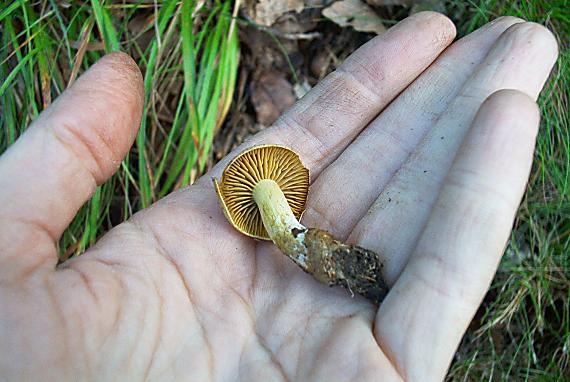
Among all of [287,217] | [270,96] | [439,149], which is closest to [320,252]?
[287,217]

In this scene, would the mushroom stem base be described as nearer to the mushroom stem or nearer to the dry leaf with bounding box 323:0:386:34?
the mushroom stem

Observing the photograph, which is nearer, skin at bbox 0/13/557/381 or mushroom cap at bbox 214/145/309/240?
skin at bbox 0/13/557/381

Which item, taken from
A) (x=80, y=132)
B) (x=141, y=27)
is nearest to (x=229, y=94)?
(x=141, y=27)

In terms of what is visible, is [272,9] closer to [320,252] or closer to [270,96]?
[270,96]

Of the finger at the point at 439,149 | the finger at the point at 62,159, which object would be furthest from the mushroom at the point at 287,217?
the finger at the point at 62,159

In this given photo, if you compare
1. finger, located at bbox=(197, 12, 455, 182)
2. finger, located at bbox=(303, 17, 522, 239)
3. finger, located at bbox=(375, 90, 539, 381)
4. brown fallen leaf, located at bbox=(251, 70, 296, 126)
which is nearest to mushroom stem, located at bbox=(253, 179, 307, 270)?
finger, located at bbox=(303, 17, 522, 239)

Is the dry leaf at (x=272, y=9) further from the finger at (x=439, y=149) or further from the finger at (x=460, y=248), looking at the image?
the finger at (x=460, y=248)
